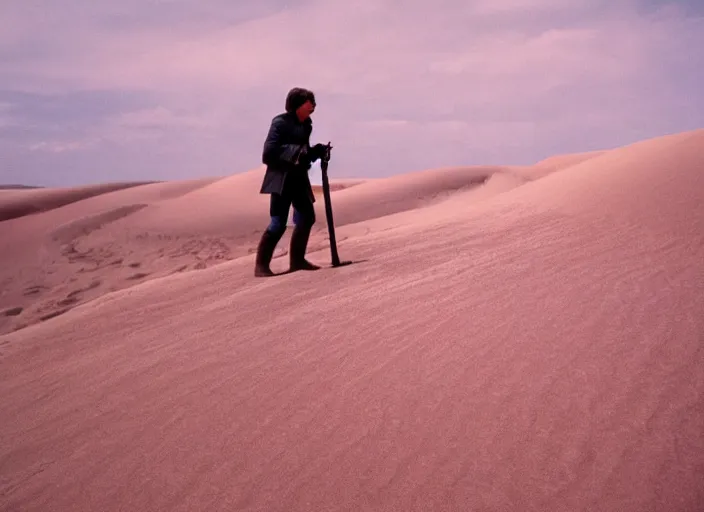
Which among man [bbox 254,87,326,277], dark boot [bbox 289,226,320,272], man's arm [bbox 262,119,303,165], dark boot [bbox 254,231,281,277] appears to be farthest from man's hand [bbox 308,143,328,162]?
dark boot [bbox 254,231,281,277]

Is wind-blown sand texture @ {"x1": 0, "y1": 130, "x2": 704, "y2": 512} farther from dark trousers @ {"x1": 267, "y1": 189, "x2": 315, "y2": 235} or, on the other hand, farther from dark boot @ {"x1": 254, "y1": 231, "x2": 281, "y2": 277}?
dark trousers @ {"x1": 267, "y1": 189, "x2": 315, "y2": 235}

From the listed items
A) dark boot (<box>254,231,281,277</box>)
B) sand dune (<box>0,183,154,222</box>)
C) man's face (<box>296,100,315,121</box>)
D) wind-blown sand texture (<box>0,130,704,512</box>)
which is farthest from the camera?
sand dune (<box>0,183,154,222</box>)

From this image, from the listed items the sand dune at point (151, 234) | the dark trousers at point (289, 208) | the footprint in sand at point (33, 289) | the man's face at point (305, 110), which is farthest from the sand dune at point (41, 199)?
the man's face at point (305, 110)

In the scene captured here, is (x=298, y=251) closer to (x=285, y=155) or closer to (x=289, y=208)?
(x=289, y=208)

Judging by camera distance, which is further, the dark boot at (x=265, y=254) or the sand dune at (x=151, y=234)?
the sand dune at (x=151, y=234)

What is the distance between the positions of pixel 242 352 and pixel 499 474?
166 cm

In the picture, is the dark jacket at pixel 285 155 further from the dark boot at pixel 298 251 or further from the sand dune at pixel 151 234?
the sand dune at pixel 151 234

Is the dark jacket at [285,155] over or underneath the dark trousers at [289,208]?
over

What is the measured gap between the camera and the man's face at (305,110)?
4715 mm

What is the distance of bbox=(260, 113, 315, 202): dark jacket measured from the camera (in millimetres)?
4602

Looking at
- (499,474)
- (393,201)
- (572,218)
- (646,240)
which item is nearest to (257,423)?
(499,474)

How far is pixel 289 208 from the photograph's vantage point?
189 inches

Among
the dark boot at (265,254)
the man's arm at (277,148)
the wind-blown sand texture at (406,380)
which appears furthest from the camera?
the dark boot at (265,254)

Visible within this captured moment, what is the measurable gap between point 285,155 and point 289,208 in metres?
0.47
